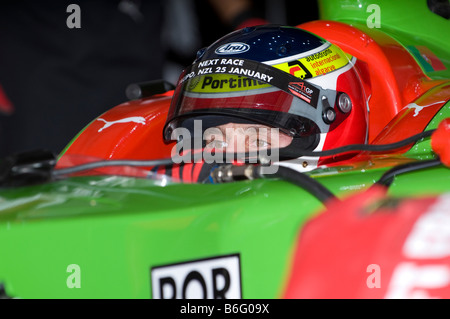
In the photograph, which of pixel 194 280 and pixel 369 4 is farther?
pixel 369 4

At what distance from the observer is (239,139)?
1626mm

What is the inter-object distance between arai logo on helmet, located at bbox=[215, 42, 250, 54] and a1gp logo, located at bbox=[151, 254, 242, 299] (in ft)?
2.44

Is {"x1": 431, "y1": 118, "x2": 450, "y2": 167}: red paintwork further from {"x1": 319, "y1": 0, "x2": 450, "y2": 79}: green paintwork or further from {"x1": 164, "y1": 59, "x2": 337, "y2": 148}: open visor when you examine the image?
{"x1": 319, "y1": 0, "x2": 450, "y2": 79}: green paintwork

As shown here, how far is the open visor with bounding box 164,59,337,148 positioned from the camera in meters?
1.54

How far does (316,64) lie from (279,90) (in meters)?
0.16

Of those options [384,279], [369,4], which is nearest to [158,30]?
[369,4]

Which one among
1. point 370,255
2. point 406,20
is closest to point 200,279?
point 370,255

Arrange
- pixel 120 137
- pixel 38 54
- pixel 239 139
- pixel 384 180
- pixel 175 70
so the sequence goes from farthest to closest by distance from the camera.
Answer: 1. pixel 175 70
2. pixel 38 54
3. pixel 120 137
4. pixel 239 139
5. pixel 384 180

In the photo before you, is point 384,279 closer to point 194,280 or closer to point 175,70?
point 194,280

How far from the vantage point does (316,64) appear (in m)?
1.66

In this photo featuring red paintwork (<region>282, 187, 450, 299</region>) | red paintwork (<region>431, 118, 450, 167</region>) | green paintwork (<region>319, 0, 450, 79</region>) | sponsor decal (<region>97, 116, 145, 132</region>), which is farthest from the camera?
green paintwork (<region>319, 0, 450, 79</region>)

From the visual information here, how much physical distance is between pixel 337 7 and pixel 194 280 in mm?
1586

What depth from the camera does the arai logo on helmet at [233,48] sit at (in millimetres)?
1630

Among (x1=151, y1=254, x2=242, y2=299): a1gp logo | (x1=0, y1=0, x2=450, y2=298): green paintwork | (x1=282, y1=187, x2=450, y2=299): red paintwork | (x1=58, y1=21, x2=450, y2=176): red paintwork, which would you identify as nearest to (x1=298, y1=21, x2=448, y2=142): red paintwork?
(x1=58, y1=21, x2=450, y2=176): red paintwork
